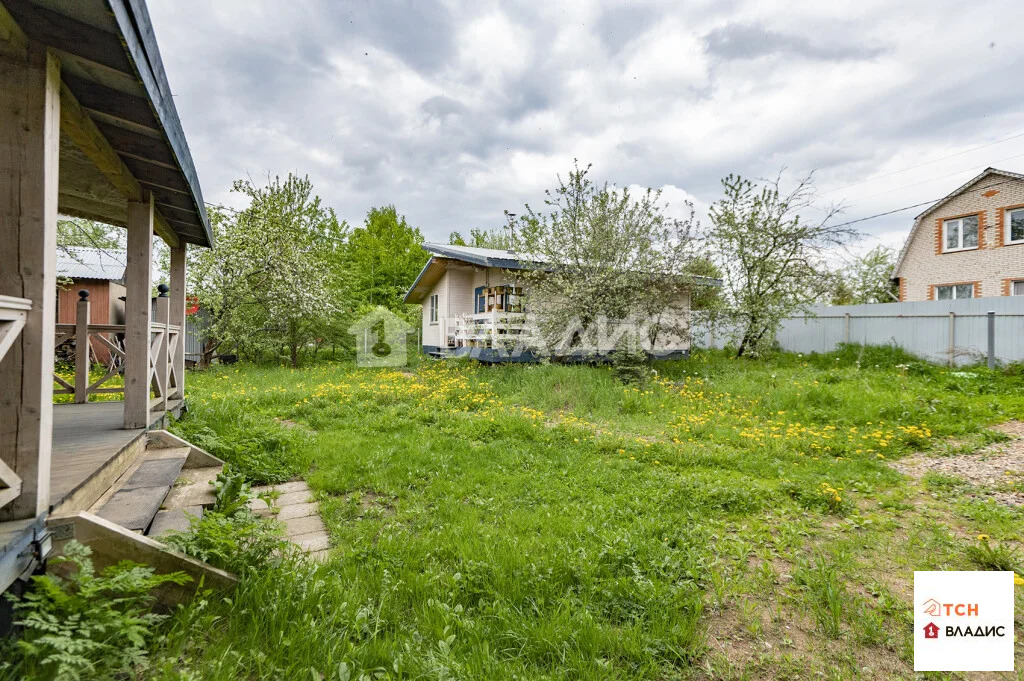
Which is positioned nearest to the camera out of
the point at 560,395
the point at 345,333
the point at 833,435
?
the point at 833,435

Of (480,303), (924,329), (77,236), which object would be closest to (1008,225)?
(924,329)

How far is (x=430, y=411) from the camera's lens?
689 centimetres

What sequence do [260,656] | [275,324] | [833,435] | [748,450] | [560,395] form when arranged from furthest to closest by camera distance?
[275,324]
[560,395]
[833,435]
[748,450]
[260,656]

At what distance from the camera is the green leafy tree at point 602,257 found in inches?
418

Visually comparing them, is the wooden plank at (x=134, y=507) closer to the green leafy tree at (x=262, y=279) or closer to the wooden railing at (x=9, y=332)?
the wooden railing at (x=9, y=332)

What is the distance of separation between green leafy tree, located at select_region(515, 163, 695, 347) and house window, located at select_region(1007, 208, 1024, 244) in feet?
39.1

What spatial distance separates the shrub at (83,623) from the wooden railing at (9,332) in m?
0.30

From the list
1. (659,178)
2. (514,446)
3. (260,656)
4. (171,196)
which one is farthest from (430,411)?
(659,178)

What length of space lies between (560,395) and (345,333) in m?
11.0

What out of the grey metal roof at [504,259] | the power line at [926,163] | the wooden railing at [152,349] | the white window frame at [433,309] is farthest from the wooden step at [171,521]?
the power line at [926,163]

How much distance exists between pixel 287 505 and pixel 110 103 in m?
3.02

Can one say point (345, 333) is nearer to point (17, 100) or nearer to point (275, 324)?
point (275, 324)

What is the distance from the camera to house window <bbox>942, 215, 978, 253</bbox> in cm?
1507

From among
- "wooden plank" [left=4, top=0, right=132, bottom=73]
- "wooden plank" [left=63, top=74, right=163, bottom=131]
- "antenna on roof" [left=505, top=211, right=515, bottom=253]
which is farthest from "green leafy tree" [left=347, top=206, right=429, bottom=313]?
"wooden plank" [left=4, top=0, right=132, bottom=73]
